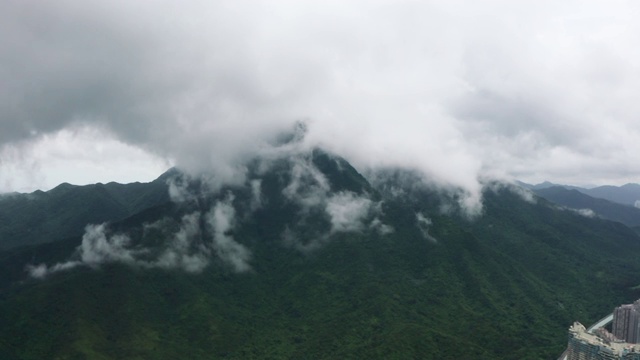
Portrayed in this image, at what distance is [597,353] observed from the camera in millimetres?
179875

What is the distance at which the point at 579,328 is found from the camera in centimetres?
19888

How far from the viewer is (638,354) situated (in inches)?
6747

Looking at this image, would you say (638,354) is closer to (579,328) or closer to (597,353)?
(597,353)

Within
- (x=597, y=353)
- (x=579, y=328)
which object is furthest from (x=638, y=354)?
(x=579, y=328)

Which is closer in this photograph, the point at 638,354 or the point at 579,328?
the point at 638,354

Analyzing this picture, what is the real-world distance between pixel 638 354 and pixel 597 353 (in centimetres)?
1233

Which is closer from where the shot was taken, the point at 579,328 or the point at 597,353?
the point at 597,353

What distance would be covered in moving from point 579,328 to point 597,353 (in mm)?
19501
